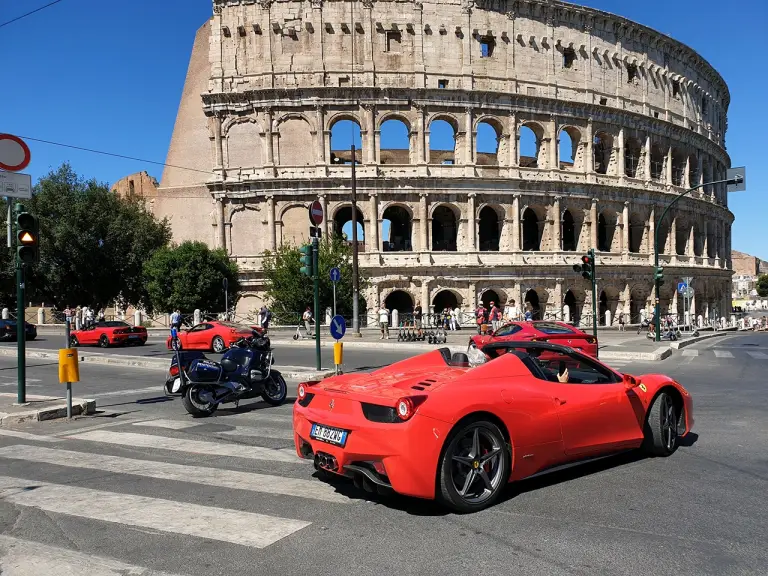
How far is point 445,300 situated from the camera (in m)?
41.5

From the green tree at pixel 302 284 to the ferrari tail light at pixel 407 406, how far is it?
29589mm

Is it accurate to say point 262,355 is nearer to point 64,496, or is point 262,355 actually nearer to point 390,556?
point 64,496

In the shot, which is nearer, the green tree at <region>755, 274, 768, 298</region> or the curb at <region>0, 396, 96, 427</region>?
the curb at <region>0, 396, 96, 427</region>

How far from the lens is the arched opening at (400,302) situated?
41484 mm

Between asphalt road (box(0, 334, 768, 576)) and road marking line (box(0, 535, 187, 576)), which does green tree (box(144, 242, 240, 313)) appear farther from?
road marking line (box(0, 535, 187, 576))

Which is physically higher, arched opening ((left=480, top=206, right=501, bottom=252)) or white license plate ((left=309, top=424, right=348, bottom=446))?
arched opening ((left=480, top=206, right=501, bottom=252))

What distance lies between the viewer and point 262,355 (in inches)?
409

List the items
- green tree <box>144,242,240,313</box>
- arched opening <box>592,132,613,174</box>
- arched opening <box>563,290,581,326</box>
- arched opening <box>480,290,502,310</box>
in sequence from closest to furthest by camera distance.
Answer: green tree <box>144,242,240,313</box> → arched opening <box>480,290,502,310</box> → arched opening <box>563,290,581,326</box> → arched opening <box>592,132,613,174</box>

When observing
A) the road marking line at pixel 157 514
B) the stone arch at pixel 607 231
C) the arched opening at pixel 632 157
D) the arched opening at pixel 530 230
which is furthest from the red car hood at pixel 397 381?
the arched opening at pixel 632 157

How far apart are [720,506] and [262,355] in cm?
730

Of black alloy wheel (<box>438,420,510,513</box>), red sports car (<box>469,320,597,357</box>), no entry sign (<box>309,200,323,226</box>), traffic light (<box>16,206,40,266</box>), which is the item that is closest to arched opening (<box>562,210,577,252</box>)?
red sports car (<box>469,320,597,357</box>)

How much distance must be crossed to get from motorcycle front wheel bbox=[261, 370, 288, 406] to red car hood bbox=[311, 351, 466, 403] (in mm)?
4716

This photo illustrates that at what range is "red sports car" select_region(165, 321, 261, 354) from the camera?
23203mm

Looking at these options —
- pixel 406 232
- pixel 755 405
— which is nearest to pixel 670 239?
pixel 406 232
